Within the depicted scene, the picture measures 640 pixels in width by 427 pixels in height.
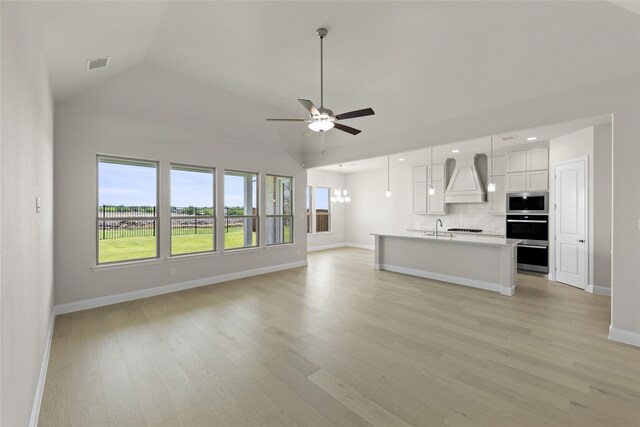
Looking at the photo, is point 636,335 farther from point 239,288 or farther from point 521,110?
point 239,288

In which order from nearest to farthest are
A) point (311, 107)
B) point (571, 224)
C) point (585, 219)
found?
point (311, 107) → point (585, 219) → point (571, 224)

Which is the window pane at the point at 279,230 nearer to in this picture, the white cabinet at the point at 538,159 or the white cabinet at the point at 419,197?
the white cabinet at the point at 419,197

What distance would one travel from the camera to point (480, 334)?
311cm

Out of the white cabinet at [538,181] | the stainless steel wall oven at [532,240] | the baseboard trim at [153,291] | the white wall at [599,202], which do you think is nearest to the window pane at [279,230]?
the baseboard trim at [153,291]

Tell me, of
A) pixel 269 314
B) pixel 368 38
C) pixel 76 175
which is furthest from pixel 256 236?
pixel 368 38

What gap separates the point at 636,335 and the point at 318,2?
4870 mm

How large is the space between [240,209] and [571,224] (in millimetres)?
6472

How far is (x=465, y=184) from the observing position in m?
6.97

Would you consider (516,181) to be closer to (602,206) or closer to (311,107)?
(602,206)

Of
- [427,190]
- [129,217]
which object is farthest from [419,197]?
[129,217]

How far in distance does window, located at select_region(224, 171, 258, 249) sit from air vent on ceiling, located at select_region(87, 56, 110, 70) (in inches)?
105

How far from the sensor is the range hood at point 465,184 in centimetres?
677

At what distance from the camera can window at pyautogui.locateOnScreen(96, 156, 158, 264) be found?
424 cm

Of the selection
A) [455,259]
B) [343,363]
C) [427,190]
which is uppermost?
[427,190]
